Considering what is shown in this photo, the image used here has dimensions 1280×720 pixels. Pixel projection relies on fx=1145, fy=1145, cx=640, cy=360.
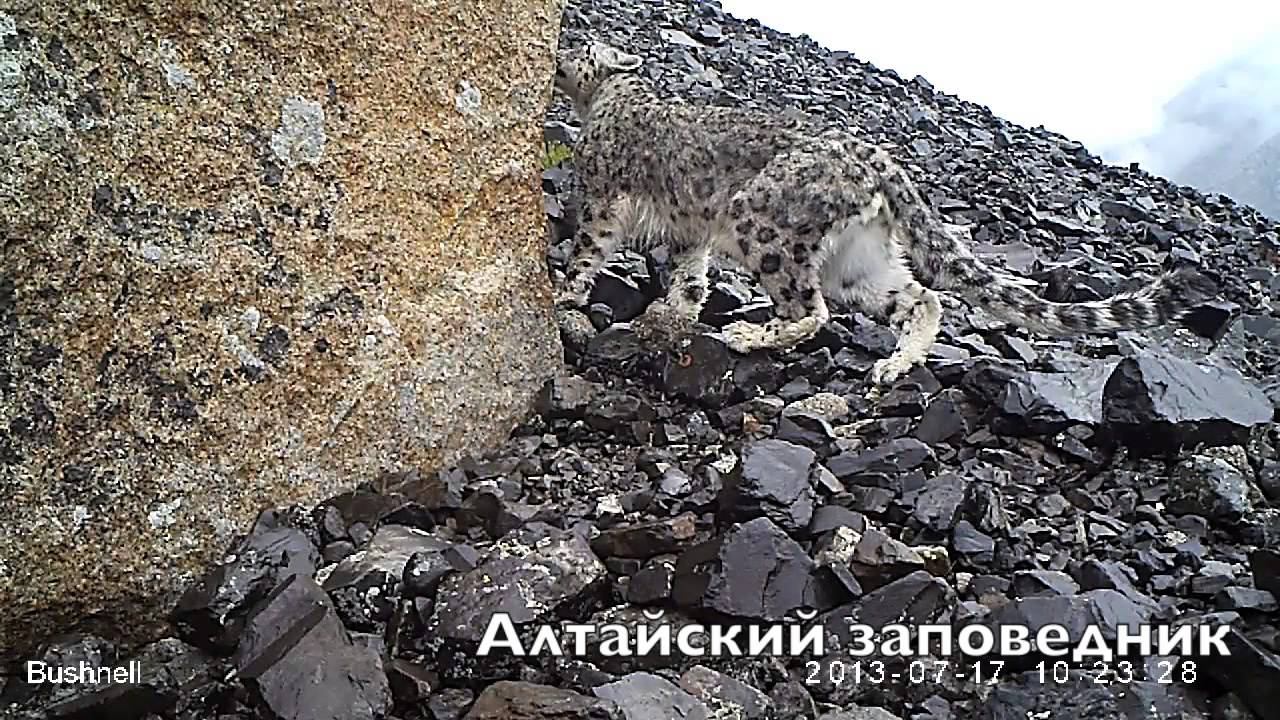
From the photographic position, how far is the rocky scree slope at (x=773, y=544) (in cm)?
280

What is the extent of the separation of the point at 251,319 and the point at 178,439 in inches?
16.1

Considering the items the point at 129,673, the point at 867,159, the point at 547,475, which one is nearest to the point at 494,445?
the point at 547,475

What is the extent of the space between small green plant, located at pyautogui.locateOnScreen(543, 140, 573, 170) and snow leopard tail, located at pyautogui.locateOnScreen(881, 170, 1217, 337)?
2437 mm

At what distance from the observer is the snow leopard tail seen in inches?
211

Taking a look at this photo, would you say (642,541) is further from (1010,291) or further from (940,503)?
(1010,291)

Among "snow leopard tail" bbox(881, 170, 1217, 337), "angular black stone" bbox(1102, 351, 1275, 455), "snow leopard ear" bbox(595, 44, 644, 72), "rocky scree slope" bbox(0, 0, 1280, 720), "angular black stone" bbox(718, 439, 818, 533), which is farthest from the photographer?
"snow leopard ear" bbox(595, 44, 644, 72)

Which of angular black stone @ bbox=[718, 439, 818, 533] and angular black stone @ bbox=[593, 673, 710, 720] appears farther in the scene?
angular black stone @ bbox=[718, 439, 818, 533]

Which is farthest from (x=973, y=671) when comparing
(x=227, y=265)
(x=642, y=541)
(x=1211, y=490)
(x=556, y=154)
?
(x=556, y=154)

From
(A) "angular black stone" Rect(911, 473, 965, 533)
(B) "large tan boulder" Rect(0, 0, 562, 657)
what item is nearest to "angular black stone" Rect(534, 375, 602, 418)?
(B) "large tan boulder" Rect(0, 0, 562, 657)

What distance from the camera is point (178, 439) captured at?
128 inches

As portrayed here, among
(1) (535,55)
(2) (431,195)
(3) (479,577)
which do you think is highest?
(1) (535,55)

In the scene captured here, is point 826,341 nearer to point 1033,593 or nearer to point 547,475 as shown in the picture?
point 547,475

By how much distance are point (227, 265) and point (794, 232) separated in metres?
3.22

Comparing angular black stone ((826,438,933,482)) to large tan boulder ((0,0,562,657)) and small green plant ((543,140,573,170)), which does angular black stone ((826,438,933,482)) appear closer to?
large tan boulder ((0,0,562,657))
